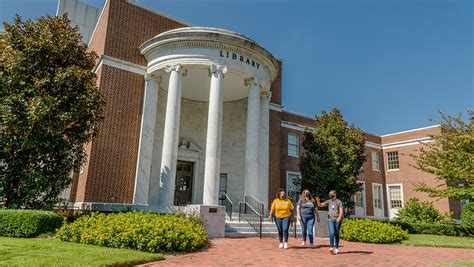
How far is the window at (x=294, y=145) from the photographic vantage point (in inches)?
970

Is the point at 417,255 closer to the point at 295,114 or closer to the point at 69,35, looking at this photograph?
the point at 69,35

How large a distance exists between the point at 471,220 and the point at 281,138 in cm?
1253

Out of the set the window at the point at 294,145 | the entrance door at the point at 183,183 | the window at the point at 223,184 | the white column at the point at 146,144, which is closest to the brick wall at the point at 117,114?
the white column at the point at 146,144

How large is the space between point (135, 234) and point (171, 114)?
762 centimetres

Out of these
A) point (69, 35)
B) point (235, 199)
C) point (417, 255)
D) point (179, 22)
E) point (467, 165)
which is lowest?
point (417, 255)

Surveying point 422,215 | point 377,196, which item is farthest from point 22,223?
point 377,196

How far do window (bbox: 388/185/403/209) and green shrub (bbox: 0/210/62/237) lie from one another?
2883 centimetres

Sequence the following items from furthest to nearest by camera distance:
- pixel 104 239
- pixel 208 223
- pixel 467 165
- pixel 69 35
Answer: pixel 467 165, pixel 69 35, pixel 208 223, pixel 104 239

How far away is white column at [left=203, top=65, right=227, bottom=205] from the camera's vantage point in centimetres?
1404

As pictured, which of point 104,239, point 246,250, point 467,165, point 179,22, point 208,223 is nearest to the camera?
point 104,239

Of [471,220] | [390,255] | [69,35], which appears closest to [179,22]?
[69,35]

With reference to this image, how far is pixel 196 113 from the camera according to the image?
67.7ft

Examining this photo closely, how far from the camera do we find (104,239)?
8328 mm

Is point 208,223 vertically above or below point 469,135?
below
